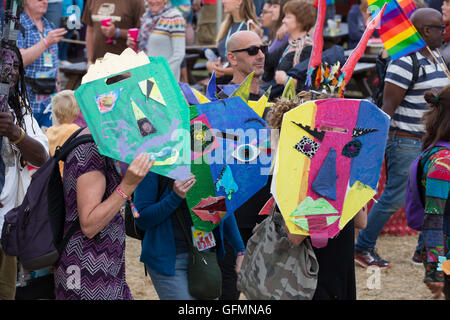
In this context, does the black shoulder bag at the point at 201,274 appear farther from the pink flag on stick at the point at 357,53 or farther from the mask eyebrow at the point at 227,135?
the pink flag on stick at the point at 357,53

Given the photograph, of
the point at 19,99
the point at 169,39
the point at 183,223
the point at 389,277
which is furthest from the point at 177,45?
the point at 183,223

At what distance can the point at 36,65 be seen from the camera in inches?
241

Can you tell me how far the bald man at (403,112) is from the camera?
200 inches

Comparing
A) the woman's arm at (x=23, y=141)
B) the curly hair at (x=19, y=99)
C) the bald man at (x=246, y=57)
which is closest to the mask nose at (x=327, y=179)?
the woman's arm at (x=23, y=141)

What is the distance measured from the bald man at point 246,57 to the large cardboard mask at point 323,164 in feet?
5.58

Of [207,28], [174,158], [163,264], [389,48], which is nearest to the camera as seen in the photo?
[174,158]

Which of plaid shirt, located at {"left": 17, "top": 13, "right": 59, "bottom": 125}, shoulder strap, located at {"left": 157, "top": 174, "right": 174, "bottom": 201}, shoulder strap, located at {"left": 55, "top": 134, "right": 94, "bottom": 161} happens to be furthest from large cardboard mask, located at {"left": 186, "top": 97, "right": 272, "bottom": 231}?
plaid shirt, located at {"left": 17, "top": 13, "right": 59, "bottom": 125}

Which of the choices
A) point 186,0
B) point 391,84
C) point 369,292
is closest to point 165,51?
point 186,0

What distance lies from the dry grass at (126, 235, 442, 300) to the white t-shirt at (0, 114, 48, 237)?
1811 mm

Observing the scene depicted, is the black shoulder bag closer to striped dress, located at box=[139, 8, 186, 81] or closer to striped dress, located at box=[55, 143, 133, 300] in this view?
striped dress, located at box=[55, 143, 133, 300]

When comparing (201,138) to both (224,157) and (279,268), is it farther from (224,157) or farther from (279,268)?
(279,268)
